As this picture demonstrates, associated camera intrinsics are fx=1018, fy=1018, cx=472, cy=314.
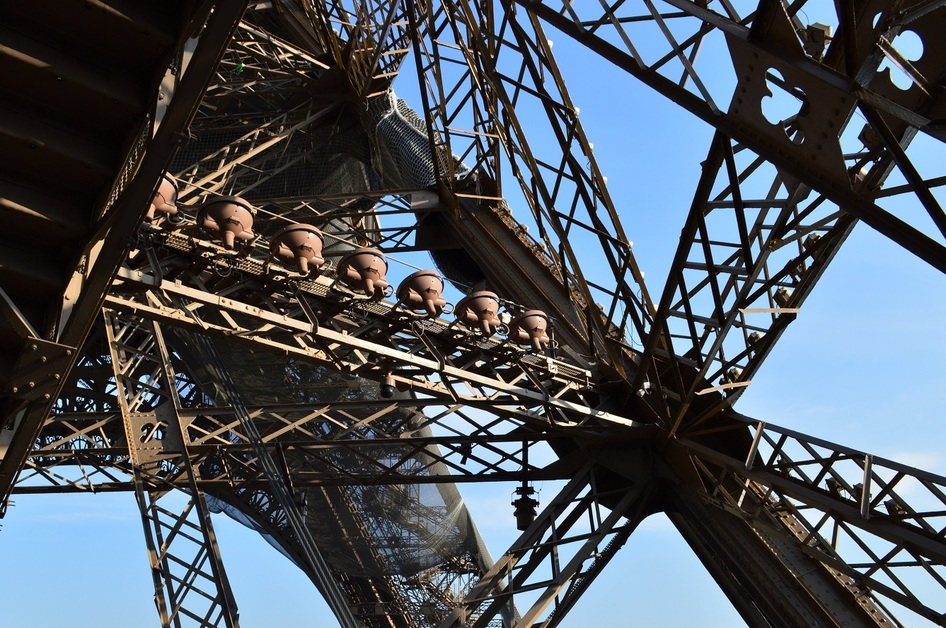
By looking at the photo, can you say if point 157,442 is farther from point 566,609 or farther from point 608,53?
point 608,53

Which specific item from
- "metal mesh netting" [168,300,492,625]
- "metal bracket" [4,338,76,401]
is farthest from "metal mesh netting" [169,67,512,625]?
"metal bracket" [4,338,76,401]

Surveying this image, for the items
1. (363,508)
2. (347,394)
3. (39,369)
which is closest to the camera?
(39,369)

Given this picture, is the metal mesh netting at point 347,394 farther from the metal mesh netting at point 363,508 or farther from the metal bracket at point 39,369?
the metal bracket at point 39,369

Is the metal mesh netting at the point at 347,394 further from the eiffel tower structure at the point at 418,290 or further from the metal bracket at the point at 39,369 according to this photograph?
the metal bracket at the point at 39,369

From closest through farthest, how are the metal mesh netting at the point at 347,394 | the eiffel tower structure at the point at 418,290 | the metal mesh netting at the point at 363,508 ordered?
the eiffel tower structure at the point at 418,290 → the metal mesh netting at the point at 347,394 → the metal mesh netting at the point at 363,508

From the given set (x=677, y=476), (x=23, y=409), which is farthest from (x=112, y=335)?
(x=677, y=476)

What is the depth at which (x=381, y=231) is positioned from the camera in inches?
723

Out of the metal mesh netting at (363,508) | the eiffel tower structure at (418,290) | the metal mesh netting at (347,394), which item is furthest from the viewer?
the metal mesh netting at (363,508)

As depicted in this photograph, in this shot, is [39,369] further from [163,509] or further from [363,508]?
[363,508]

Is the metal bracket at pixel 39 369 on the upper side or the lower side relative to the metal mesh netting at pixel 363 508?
lower

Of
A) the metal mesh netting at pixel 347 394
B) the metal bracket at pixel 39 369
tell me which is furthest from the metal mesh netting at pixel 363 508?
the metal bracket at pixel 39 369

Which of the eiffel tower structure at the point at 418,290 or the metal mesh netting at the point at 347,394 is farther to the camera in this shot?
the metal mesh netting at the point at 347,394

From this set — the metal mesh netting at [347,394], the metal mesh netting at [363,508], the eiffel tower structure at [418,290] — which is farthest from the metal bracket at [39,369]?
the metal mesh netting at [363,508]

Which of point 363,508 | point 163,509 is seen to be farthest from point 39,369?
point 363,508
